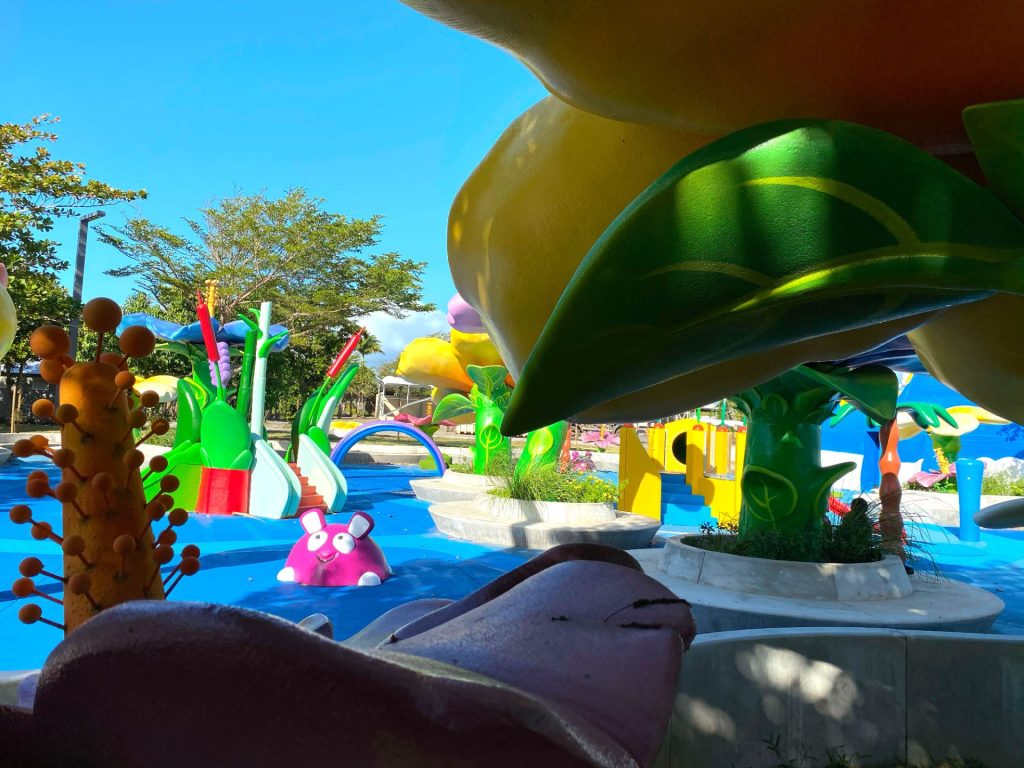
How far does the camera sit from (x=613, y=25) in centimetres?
67

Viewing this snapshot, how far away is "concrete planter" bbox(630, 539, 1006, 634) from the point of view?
4324mm

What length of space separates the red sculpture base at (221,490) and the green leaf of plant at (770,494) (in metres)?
7.13

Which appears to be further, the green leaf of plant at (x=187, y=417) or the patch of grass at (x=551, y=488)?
the green leaf of plant at (x=187, y=417)

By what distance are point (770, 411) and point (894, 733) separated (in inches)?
90.5

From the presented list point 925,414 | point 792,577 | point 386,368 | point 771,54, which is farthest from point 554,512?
point 386,368

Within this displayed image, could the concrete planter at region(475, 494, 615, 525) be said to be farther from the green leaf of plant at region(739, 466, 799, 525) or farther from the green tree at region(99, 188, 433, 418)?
the green tree at region(99, 188, 433, 418)

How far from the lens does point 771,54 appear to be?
689 mm

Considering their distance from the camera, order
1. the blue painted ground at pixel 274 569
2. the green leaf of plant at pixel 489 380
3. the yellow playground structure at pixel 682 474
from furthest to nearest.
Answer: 1. the green leaf of plant at pixel 489 380
2. the yellow playground structure at pixel 682 474
3. the blue painted ground at pixel 274 569

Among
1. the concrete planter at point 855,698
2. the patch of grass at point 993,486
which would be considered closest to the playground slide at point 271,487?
the concrete planter at point 855,698

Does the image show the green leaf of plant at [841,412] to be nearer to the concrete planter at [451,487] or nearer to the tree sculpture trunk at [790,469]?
the tree sculpture trunk at [790,469]

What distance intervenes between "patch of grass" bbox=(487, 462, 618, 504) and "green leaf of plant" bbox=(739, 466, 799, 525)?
4.83m

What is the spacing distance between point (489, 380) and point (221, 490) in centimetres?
491

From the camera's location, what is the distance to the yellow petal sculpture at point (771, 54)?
25.8 inches

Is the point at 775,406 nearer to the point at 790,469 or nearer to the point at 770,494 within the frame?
the point at 790,469
